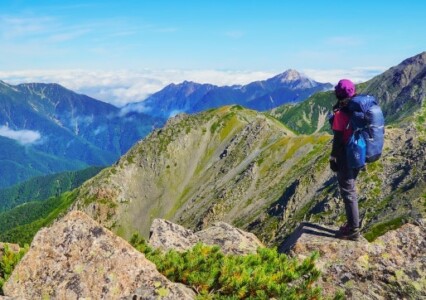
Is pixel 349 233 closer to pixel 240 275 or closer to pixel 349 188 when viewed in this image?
pixel 349 188

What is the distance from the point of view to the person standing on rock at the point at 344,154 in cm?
2027

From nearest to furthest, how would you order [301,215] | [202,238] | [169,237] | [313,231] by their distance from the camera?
[169,237], [313,231], [202,238], [301,215]

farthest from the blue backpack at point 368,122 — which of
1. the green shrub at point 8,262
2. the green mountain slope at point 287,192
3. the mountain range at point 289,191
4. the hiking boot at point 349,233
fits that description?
the green mountain slope at point 287,192

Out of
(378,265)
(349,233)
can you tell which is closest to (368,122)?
(349,233)

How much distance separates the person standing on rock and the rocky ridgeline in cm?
124

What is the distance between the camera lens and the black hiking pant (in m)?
20.6

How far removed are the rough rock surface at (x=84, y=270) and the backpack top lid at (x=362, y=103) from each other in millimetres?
10386

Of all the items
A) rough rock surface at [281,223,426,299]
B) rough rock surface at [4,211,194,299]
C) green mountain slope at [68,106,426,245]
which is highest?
rough rock surface at [4,211,194,299]

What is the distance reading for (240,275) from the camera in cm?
1548

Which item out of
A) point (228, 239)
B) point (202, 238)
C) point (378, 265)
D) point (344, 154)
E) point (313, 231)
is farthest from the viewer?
point (202, 238)

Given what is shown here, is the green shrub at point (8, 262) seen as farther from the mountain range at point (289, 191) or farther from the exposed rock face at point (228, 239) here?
the mountain range at point (289, 191)

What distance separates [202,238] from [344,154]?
897 cm

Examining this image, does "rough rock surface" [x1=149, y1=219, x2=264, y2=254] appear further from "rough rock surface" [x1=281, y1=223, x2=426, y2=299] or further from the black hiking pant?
the black hiking pant

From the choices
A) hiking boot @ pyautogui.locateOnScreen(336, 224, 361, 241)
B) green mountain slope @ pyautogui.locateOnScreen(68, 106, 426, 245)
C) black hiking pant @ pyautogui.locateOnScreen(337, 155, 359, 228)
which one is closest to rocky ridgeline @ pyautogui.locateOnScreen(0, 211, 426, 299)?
hiking boot @ pyautogui.locateOnScreen(336, 224, 361, 241)
